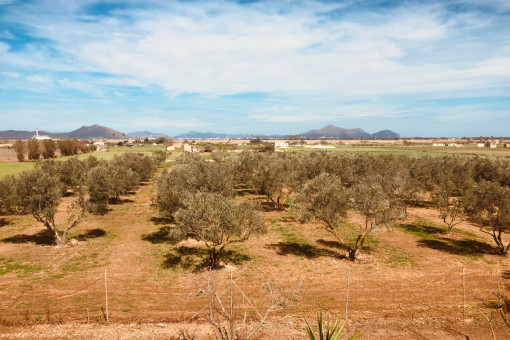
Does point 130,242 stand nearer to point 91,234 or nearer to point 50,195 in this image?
point 91,234

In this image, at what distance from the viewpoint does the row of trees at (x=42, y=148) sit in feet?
411

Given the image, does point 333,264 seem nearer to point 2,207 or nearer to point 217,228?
point 217,228

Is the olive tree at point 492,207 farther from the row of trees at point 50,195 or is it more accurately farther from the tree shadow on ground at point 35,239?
the tree shadow on ground at point 35,239

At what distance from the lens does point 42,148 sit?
453 ft

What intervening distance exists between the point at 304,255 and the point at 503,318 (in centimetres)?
1733

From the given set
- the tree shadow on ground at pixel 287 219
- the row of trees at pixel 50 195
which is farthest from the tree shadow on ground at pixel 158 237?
the tree shadow on ground at pixel 287 219

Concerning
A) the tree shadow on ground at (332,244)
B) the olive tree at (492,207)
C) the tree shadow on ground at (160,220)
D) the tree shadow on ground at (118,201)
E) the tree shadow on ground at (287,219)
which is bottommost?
the tree shadow on ground at (332,244)

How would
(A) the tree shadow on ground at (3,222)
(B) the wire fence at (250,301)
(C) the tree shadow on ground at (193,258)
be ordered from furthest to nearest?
(A) the tree shadow on ground at (3,222), (C) the tree shadow on ground at (193,258), (B) the wire fence at (250,301)

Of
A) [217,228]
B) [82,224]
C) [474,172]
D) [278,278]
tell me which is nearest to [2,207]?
[82,224]

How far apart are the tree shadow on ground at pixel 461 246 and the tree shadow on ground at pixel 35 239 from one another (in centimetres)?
4781

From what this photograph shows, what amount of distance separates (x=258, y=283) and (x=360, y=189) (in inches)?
559

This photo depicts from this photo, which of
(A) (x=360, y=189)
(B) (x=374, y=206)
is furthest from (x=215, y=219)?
(B) (x=374, y=206)

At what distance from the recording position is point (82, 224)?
43.7 meters

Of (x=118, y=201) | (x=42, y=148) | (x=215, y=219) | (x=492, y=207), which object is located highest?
(x=42, y=148)
